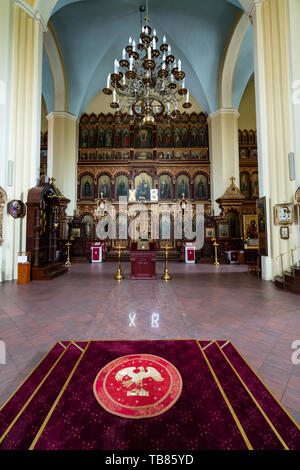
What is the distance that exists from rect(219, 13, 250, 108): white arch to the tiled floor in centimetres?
1196

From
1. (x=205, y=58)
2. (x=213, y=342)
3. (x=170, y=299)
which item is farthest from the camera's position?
(x=205, y=58)

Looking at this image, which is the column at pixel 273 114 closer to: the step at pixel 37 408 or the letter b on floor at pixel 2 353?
the step at pixel 37 408

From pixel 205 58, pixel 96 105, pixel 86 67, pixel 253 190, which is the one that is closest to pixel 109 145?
pixel 96 105

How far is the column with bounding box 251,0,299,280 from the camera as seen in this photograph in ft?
19.9

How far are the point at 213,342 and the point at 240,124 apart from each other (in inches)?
660

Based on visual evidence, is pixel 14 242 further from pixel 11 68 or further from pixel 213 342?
pixel 213 342

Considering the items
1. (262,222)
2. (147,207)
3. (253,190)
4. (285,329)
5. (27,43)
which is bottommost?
(285,329)

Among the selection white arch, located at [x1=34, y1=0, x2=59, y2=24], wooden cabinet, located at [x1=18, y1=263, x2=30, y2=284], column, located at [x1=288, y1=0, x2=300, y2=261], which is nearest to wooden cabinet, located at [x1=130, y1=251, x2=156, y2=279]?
wooden cabinet, located at [x1=18, y1=263, x2=30, y2=284]

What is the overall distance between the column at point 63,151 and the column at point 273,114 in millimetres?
10858

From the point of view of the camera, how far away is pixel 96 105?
50.5 feet

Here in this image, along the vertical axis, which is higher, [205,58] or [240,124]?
[205,58]

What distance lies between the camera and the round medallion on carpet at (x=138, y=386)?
5.05ft

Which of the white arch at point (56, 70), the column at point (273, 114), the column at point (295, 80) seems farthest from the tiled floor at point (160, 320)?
the white arch at point (56, 70)

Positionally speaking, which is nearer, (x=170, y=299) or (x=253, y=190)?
(x=170, y=299)
